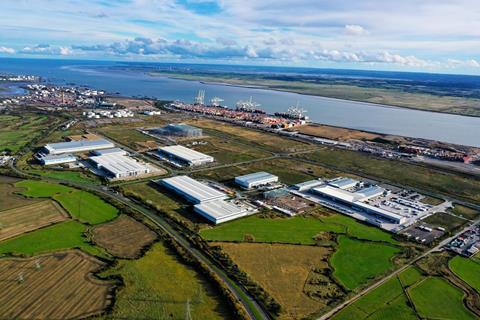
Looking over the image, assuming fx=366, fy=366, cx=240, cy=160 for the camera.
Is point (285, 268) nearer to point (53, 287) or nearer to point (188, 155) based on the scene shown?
point (53, 287)

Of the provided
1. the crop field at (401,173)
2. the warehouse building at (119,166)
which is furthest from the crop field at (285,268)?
the crop field at (401,173)

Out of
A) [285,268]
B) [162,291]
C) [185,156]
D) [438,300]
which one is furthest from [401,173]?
[162,291]

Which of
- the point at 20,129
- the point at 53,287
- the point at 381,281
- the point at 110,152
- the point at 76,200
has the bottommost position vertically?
the point at 20,129

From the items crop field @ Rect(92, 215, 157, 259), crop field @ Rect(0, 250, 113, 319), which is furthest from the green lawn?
crop field @ Rect(92, 215, 157, 259)

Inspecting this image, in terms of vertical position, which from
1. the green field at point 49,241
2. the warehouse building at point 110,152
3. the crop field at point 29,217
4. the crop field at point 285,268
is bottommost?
the crop field at point 29,217

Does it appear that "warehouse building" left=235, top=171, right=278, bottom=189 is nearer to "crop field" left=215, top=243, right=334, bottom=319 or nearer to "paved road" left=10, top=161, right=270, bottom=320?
"paved road" left=10, top=161, right=270, bottom=320

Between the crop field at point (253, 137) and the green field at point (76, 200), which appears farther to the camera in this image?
the crop field at point (253, 137)

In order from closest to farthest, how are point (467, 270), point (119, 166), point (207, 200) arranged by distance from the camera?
point (467, 270) < point (207, 200) < point (119, 166)

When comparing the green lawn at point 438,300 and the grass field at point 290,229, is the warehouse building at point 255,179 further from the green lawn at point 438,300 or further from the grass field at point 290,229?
the green lawn at point 438,300

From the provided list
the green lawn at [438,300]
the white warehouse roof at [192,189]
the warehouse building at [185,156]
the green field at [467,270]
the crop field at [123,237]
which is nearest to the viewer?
the green lawn at [438,300]
